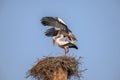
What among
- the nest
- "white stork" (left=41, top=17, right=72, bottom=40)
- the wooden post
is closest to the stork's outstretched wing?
"white stork" (left=41, top=17, right=72, bottom=40)

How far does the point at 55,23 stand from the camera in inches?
342

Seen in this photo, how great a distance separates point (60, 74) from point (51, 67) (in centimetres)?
29

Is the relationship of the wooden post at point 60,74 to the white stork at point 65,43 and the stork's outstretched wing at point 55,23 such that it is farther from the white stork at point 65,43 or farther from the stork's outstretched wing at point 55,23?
the stork's outstretched wing at point 55,23

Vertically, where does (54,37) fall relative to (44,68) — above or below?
above

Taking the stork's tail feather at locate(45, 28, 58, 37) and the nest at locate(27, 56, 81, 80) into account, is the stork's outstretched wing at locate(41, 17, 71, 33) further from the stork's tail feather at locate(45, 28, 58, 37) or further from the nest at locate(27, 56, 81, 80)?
the nest at locate(27, 56, 81, 80)

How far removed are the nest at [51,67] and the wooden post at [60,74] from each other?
0.07 metres

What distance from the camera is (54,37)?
8836 mm

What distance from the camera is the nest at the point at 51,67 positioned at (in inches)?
309

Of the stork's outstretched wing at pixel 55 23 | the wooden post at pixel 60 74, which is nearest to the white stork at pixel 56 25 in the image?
the stork's outstretched wing at pixel 55 23

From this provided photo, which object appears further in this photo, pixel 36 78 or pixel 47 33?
pixel 47 33

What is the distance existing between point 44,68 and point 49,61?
0.20 metres

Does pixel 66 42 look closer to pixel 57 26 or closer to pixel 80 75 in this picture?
pixel 57 26

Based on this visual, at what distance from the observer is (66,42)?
8.68 m

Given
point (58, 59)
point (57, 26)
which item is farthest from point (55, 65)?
point (57, 26)
